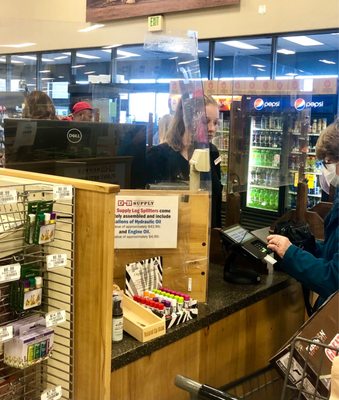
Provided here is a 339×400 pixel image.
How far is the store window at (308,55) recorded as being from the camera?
517 cm

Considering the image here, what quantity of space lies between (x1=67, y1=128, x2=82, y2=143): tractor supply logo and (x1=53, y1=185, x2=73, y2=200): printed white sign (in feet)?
2.36

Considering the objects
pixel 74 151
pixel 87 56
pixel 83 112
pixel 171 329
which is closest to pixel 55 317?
pixel 171 329

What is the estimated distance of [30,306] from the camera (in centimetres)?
129

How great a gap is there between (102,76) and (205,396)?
5.99 metres

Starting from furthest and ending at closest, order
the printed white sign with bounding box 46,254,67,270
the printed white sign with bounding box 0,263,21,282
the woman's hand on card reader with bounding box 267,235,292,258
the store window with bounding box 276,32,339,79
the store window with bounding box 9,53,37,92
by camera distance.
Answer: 1. the store window with bounding box 9,53,37,92
2. the store window with bounding box 276,32,339,79
3. the woman's hand on card reader with bounding box 267,235,292,258
4. the printed white sign with bounding box 46,254,67,270
5. the printed white sign with bounding box 0,263,21,282

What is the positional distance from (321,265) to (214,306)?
42 centimetres

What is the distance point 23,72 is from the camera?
25.2 ft

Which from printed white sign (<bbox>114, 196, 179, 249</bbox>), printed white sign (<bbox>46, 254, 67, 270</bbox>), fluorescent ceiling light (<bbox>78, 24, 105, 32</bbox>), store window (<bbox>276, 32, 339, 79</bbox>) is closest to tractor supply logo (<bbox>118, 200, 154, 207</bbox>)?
printed white sign (<bbox>114, 196, 179, 249</bbox>)

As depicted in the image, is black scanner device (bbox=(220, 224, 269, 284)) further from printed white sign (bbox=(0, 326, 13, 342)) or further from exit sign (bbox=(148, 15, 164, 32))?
exit sign (bbox=(148, 15, 164, 32))

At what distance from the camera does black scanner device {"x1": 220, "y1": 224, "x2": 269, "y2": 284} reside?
2064 mm

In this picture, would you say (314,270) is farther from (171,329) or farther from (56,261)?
(56,261)

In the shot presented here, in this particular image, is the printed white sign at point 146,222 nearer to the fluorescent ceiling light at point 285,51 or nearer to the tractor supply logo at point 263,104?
the tractor supply logo at point 263,104

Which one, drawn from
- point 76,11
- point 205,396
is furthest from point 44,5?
point 205,396

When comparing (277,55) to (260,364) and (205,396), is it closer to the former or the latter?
(260,364)
